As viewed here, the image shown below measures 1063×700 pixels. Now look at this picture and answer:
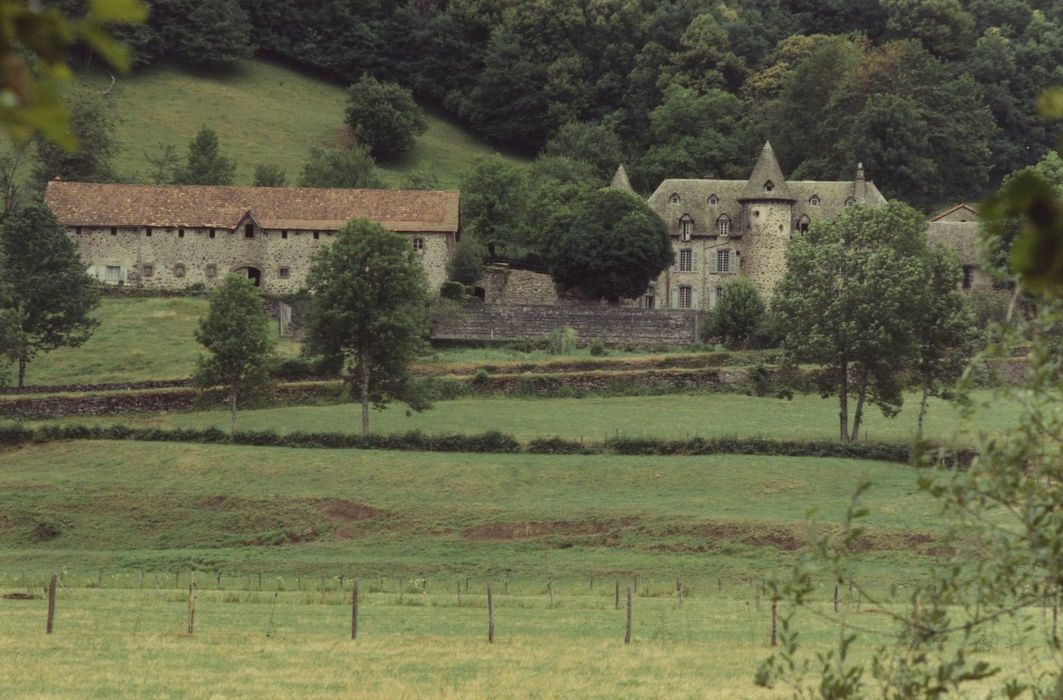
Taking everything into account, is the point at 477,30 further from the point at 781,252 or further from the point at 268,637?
the point at 268,637

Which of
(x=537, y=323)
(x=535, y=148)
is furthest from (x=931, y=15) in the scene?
(x=537, y=323)

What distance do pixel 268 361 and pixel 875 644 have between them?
32.4 metres

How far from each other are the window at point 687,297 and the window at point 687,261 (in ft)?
3.18

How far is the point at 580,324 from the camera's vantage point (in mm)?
79000

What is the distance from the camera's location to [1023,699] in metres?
23.1

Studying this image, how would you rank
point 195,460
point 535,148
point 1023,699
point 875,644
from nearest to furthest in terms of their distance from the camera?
1. point 1023,699
2. point 875,644
3. point 195,460
4. point 535,148

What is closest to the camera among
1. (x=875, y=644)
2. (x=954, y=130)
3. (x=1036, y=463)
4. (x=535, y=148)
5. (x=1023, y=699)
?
(x=1036, y=463)

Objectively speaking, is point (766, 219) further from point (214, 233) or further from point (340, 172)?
point (214, 233)

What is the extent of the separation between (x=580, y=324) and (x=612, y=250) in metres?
6.14

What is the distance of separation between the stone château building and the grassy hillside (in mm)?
25894

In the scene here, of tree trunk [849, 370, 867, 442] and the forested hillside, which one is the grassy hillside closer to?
the forested hillside

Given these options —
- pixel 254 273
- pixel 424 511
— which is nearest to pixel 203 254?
pixel 254 273

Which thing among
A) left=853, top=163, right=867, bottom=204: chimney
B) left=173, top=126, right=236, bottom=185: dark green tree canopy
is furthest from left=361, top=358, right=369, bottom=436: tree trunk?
left=173, top=126, right=236, bottom=185: dark green tree canopy

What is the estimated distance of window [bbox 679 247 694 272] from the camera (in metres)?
90.6
